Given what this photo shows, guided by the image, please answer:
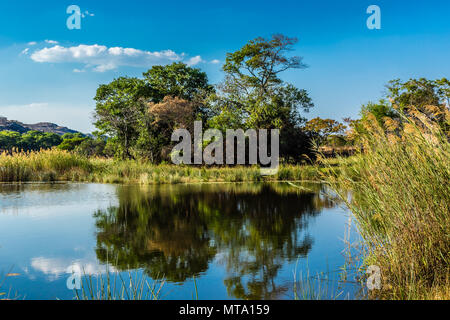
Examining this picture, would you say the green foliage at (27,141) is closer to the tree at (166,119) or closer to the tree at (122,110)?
the tree at (122,110)

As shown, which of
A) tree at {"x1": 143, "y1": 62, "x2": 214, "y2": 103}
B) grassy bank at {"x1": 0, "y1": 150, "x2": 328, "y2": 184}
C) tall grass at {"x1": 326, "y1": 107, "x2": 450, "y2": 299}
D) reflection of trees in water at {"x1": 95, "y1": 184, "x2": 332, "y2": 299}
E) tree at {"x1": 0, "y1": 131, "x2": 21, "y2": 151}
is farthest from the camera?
tree at {"x1": 0, "y1": 131, "x2": 21, "y2": 151}

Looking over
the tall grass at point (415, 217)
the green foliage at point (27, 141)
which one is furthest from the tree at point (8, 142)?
the tall grass at point (415, 217)

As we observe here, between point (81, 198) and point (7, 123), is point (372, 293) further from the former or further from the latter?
point (7, 123)

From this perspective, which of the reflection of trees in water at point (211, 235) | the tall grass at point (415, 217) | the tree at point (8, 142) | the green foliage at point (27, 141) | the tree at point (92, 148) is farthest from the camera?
the green foliage at point (27, 141)

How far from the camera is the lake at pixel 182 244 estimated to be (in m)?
3.97

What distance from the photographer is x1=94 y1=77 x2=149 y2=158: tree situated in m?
24.8

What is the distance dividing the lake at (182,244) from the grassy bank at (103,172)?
5143 millimetres

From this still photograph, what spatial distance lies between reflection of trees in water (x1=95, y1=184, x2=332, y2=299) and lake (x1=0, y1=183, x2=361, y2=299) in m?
0.01

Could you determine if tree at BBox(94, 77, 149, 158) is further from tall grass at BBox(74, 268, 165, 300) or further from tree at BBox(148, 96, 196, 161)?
tall grass at BBox(74, 268, 165, 300)

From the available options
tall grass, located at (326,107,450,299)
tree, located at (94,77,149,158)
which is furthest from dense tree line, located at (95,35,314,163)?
tall grass, located at (326,107,450,299)

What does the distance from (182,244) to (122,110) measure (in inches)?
808

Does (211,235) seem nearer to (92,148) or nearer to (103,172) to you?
(103,172)
